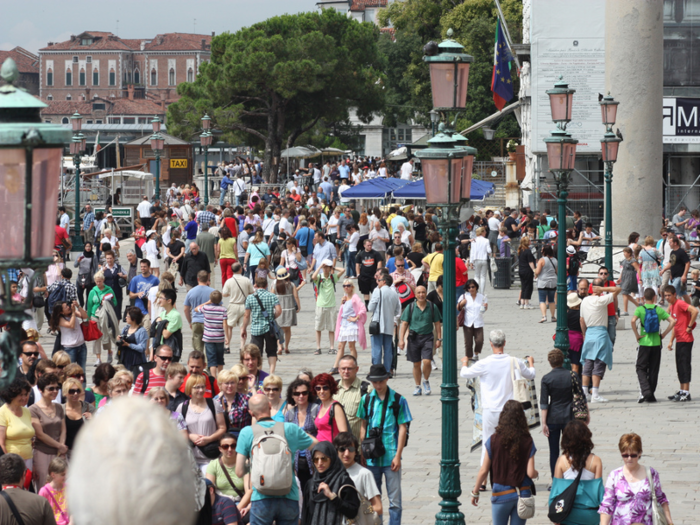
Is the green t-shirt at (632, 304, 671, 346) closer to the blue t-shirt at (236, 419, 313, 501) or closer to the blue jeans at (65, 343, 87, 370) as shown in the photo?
the blue t-shirt at (236, 419, 313, 501)

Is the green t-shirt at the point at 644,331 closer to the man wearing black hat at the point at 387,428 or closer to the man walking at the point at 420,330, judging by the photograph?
the man walking at the point at 420,330

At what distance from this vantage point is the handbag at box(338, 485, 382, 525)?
23.5ft

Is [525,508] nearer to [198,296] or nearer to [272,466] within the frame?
[272,466]

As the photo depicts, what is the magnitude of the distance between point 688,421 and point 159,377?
6626 mm

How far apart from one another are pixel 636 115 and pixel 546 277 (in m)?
6.72

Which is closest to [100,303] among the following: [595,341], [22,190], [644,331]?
[595,341]

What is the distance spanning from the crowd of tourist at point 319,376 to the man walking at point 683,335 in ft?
0.07

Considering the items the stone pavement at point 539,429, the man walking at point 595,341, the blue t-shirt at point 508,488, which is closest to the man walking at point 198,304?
the stone pavement at point 539,429

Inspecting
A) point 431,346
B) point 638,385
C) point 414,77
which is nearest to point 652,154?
point 638,385

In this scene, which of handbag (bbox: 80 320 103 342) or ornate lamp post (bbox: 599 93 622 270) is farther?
ornate lamp post (bbox: 599 93 622 270)

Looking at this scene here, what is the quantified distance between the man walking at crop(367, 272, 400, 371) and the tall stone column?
11881mm

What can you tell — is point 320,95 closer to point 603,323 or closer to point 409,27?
point 409,27

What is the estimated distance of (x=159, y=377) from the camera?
33.4 ft

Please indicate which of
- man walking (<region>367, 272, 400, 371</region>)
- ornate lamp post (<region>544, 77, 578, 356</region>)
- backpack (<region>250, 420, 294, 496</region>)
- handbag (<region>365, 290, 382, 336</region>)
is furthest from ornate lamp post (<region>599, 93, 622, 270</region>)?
backpack (<region>250, 420, 294, 496</region>)
